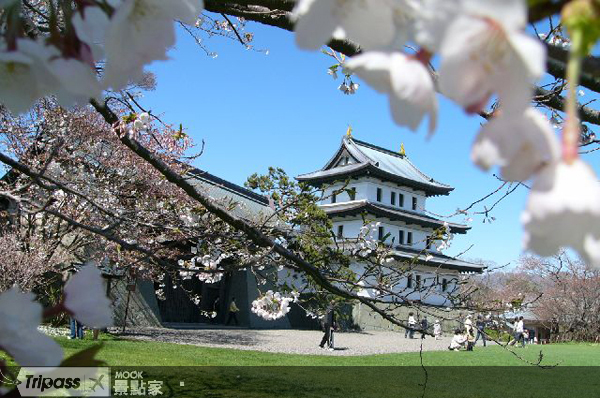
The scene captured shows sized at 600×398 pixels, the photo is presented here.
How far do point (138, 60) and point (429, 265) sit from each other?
21930 mm

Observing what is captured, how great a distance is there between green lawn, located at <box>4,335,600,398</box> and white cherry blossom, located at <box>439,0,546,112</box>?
5.80 metres

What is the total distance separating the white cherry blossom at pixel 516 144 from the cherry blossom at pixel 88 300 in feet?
1.21

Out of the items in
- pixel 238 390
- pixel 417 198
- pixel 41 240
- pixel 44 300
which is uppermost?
pixel 417 198

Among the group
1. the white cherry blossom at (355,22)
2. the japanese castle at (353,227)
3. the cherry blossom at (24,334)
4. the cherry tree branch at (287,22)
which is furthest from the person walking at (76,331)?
the white cherry blossom at (355,22)

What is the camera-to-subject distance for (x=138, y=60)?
42 centimetres

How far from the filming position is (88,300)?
0.49m

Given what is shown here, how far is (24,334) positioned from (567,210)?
1.51 ft

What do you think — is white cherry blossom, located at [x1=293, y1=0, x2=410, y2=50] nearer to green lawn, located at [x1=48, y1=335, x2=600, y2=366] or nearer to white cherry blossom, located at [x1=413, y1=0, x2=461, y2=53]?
white cherry blossom, located at [x1=413, y1=0, x2=461, y2=53]

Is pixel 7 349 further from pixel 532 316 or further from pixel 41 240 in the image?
pixel 532 316

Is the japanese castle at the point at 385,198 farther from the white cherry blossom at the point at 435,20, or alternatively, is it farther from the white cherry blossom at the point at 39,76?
the white cherry blossom at the point at 435,20

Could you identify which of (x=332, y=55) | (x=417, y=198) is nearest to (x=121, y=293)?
Result: (x=332, y=55)

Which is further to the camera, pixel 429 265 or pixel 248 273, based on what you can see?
pixel 429 265

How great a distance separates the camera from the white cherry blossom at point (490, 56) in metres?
0.26

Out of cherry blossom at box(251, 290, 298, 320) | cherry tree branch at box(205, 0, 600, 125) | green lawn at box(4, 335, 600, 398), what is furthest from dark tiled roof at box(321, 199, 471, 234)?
cherry tree branch at box(205, 0, 600, 125)
